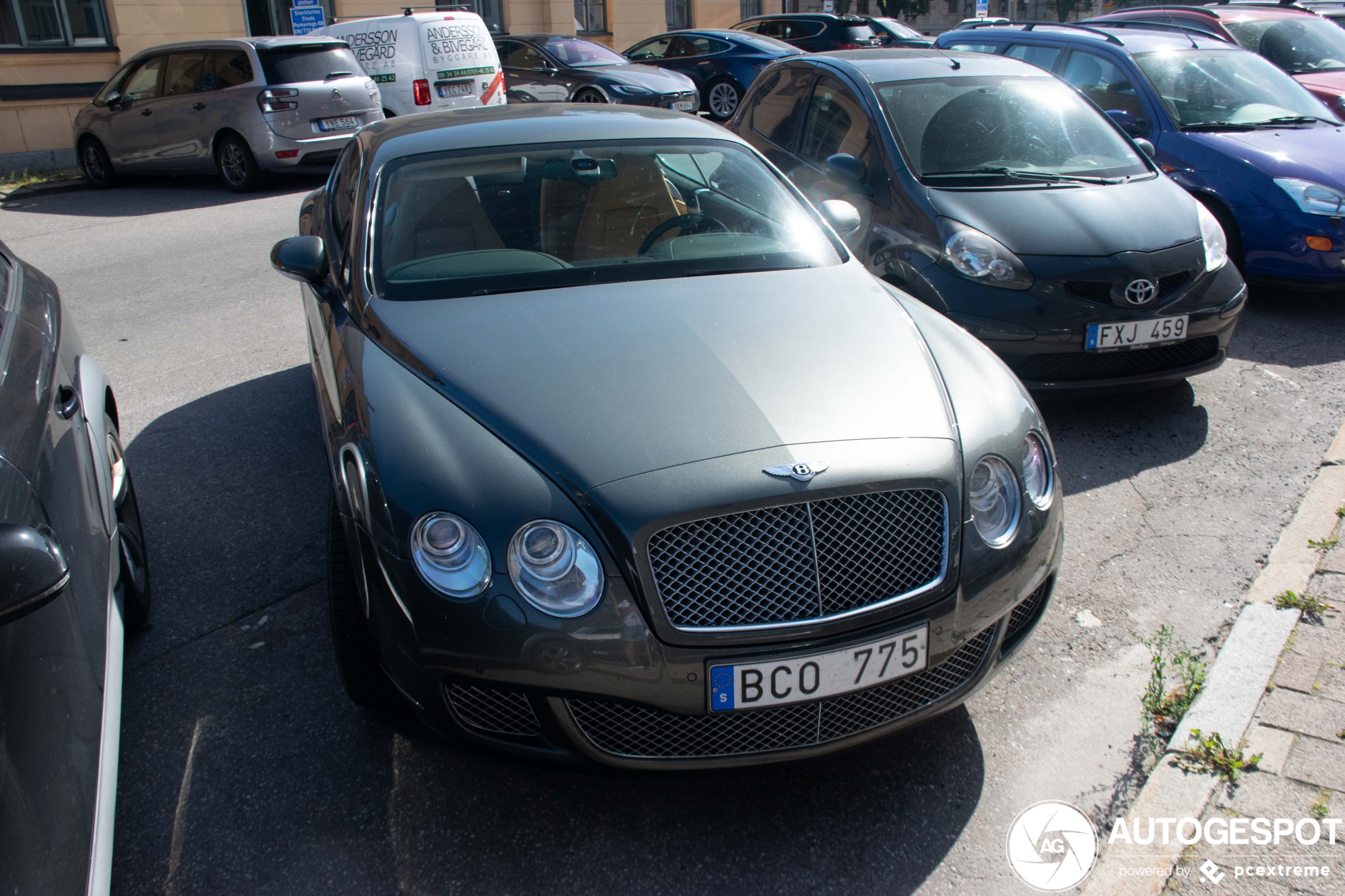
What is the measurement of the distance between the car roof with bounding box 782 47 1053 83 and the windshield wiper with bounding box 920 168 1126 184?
2.74 feet

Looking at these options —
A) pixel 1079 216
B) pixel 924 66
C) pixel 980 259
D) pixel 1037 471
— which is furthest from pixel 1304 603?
pixel 924 66

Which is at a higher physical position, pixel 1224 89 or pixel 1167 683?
Answer: pixel 1224 89

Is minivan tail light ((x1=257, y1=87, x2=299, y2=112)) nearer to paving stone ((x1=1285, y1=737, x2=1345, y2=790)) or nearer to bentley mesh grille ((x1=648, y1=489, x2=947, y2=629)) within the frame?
bentley mesh grille ((x1=648, y1=489, x2=947, y2=629))

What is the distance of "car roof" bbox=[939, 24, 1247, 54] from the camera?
7.27m

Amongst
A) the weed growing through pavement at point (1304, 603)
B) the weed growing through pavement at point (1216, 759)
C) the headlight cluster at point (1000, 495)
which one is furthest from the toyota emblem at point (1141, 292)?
the weed growing through pavement at point (1216, 759)

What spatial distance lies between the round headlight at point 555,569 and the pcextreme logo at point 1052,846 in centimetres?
114

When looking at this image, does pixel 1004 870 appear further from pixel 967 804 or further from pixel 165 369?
pixel 165 369

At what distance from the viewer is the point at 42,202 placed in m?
11.6

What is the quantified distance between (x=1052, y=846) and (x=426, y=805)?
1477 mm

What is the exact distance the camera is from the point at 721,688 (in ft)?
7.12

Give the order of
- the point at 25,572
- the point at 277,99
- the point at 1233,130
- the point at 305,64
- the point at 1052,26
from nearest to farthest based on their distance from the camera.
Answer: the point at 25,572 < the point at 1233,130 < the point at 1052,26 < the point at 277,99 < the point at 305,64

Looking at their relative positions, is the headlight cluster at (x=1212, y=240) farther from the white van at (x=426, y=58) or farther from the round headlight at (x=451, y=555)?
the white van at (x=426, y=58)

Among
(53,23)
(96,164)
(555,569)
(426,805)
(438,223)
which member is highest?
(53,23)

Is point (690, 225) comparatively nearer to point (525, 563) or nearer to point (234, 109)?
point (525, 563)
